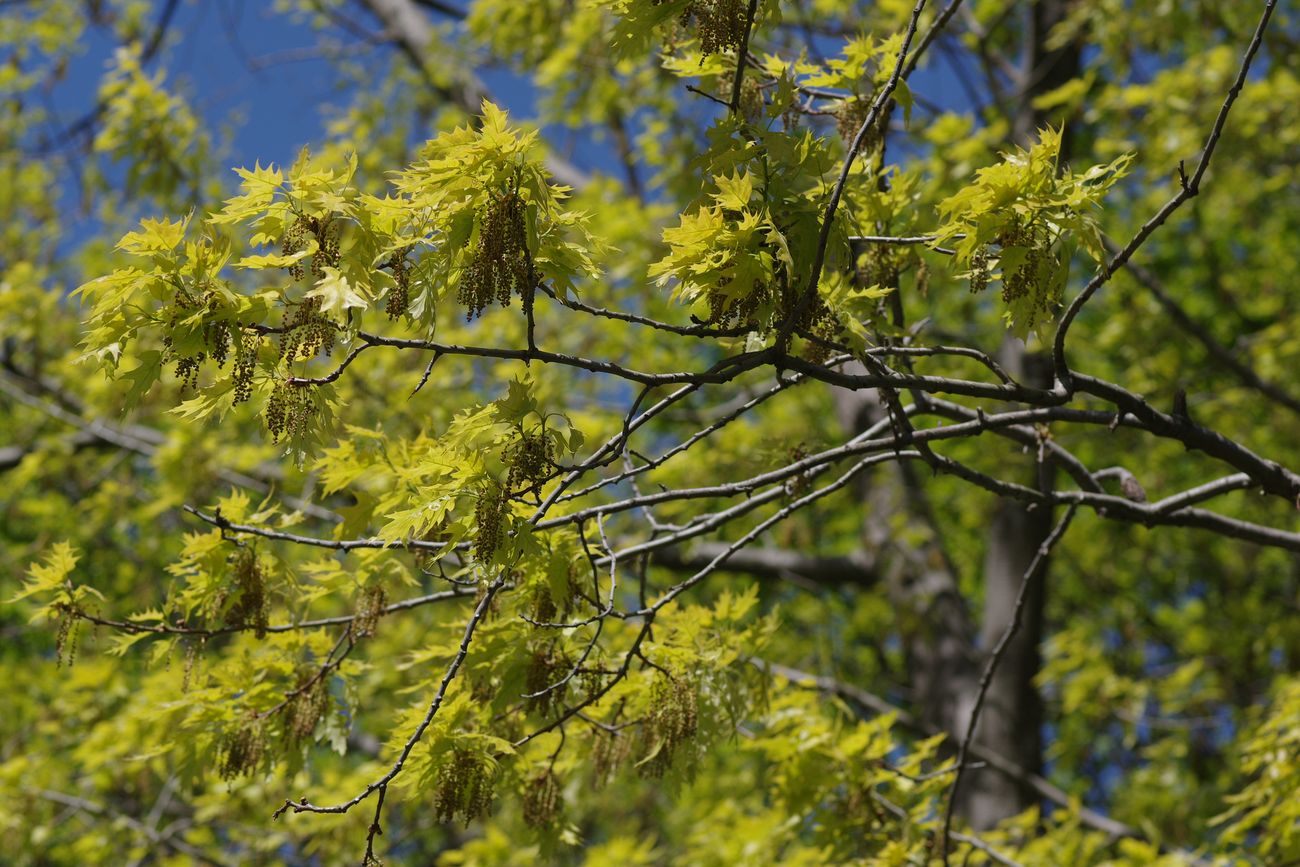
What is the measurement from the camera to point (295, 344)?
237cm

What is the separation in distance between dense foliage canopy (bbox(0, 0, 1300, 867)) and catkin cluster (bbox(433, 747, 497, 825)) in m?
0.01

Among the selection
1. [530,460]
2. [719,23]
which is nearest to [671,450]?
[530,460]

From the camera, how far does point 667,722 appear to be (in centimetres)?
294

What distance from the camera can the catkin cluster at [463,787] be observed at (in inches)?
111

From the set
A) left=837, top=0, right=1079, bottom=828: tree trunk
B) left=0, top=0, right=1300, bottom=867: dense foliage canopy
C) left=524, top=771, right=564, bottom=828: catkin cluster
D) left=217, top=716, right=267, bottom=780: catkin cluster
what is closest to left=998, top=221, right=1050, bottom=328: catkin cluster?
left=0, top=0, right=1300, bottom=867: dense foliage canopy

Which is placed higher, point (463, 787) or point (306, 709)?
point (306, 709)

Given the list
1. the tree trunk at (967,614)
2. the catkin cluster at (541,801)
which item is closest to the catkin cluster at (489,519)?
the catkin cluster at (541,801)

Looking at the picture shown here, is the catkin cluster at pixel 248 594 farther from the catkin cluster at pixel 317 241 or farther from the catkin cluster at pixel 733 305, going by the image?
the catkin cluster at pixel 733 305

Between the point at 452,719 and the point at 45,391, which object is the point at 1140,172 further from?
the point at 45,391

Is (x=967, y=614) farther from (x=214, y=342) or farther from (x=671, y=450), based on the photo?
(x=214, y=342)

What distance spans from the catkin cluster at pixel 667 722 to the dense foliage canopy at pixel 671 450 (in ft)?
0.05

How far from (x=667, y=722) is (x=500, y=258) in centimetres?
125

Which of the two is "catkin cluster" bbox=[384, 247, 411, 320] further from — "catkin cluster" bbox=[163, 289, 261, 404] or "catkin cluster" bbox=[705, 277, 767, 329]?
"catkin cluster" bbox=[705, 277, 767, 329]

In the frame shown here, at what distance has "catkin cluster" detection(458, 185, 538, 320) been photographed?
230cm
